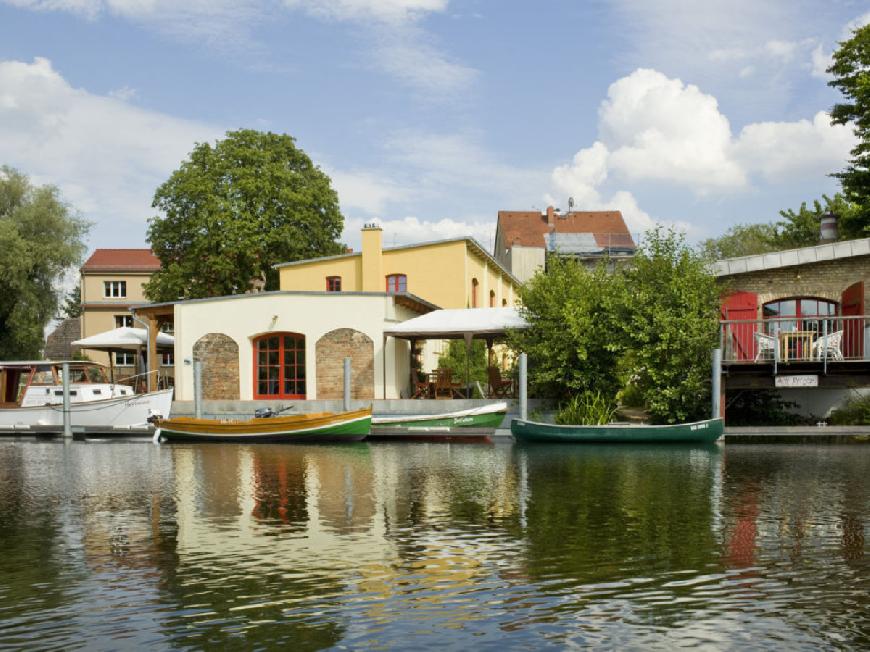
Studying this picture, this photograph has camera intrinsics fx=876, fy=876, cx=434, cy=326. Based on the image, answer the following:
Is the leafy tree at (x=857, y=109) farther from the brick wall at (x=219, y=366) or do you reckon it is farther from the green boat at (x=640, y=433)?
the brick wall at (x=219, y=366)

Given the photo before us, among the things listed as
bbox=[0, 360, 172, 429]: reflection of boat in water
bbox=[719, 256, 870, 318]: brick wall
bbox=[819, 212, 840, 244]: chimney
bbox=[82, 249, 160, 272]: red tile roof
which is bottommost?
bbox=[0, 360, 172, 429]: reflection of boat in water

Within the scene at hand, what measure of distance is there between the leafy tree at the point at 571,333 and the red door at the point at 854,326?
604cm

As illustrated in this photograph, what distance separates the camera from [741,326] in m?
24.5

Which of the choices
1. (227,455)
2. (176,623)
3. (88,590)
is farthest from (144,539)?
(227,455)

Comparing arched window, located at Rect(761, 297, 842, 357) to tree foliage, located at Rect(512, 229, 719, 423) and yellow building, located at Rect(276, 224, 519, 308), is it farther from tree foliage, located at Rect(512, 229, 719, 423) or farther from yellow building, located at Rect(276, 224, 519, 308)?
yellow building, located at Rect(276, 224, 519, 308)

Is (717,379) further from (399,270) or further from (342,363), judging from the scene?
(399,270)

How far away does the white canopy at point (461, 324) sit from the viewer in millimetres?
28266

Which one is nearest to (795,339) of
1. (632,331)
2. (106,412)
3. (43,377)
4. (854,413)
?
(854,413)

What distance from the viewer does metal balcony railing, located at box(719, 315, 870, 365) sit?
74.8 feet

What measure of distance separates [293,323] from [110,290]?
3633 centimetres

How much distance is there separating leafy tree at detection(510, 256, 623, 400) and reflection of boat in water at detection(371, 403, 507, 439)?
7.42 ft

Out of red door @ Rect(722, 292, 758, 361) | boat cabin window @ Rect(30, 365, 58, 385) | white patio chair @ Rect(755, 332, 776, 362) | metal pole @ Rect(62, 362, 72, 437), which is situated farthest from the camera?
boat cabin window @ Rect(30, 365, 58, 385)

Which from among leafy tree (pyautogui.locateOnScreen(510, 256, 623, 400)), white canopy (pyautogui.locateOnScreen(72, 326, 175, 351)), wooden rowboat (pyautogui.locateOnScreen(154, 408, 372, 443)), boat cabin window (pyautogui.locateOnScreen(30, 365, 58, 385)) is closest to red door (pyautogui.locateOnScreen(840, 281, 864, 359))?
leafy tree (pyautogui.locateOnScreen(510, 256, 623, 400))

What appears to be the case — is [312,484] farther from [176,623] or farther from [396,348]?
[396,348]
